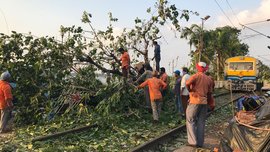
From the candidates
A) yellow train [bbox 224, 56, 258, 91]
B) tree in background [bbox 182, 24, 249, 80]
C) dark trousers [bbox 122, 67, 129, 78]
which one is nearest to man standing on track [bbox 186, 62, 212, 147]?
dark trousers [bbox 122, 67, 129, 78]

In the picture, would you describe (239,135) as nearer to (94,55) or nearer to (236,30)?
(94,55)

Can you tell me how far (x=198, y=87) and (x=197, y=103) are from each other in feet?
1.30

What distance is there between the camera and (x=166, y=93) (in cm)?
1620

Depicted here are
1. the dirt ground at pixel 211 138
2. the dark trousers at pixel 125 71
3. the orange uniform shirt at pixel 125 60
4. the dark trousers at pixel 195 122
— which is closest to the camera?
the dirt ground at pixel 211 138

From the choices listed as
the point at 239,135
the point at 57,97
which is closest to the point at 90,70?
the point at 57,97

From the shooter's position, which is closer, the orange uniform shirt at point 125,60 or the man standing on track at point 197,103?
the man standing on track at point 197,103

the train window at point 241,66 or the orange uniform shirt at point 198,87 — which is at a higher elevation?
the train window at point 241,66

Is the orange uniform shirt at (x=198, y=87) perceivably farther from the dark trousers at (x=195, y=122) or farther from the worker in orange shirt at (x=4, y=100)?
the worker in orange shirt at (x=4, y=100)

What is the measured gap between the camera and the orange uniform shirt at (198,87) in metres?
7.96

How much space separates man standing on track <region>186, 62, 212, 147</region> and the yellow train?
1875cm

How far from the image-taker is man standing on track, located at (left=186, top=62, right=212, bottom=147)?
7.97 m

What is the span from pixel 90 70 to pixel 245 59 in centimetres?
1678

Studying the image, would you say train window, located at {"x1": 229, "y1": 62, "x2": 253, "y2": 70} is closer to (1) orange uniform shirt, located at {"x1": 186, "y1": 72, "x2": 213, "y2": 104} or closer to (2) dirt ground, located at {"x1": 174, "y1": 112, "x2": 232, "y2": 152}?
(2) dirt ground, located at {"x1": 174, "y1": 112, "x2": 232, "y2": 152}

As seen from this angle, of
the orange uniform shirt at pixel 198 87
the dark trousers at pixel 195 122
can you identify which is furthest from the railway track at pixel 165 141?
the orange uniform shirt at pixel 198 87
